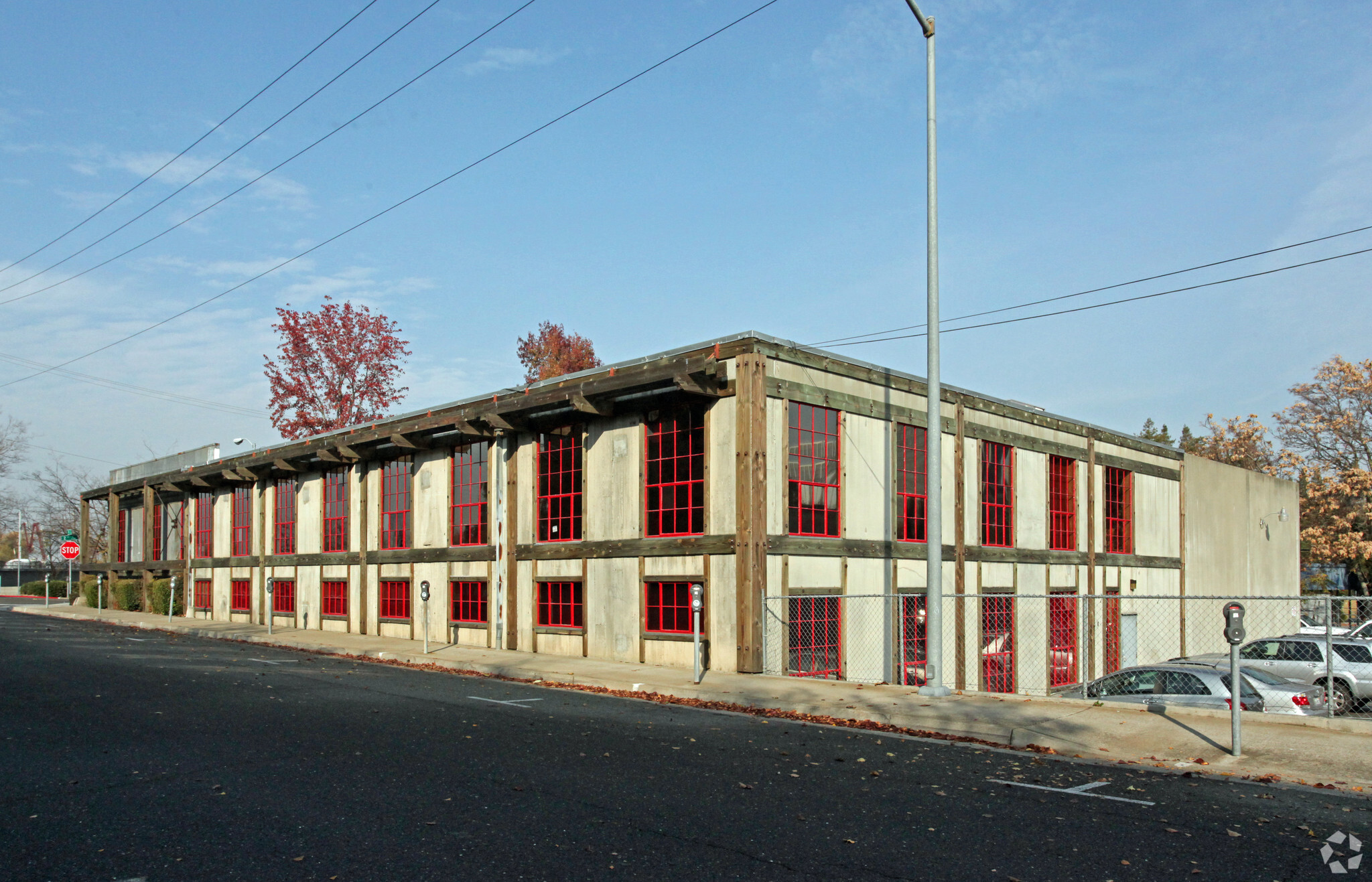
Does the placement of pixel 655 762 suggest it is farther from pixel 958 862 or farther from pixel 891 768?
pixel 958 862

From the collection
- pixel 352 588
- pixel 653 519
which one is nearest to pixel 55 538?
pixel 352 588

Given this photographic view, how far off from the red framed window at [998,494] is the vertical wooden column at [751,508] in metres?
8.89

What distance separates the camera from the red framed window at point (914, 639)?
21609 mm

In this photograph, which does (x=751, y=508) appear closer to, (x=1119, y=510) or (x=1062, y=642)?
(x=1062, y=642)

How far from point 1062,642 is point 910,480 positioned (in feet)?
27.5

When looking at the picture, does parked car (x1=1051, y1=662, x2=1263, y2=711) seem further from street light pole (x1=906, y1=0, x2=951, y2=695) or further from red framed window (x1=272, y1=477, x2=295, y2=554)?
red framed window (x1=272, y1=477, x2=295, y2=554)

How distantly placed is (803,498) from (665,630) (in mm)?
3727

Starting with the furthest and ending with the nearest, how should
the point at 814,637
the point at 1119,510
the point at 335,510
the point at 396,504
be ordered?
the point at 335,510 → the point at 1119,510 → the point at 396,504 → the point at 814,637

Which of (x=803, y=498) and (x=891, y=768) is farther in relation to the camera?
(x=803, y=498)

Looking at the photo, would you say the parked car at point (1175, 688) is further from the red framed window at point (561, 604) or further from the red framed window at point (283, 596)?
the red framed window at point (283, 596)

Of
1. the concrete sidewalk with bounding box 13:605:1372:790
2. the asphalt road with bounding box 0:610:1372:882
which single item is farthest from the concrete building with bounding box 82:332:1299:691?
the asphalt road with bounding box 0:610:1372:882

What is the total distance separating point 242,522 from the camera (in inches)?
1479

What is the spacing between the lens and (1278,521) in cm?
3959

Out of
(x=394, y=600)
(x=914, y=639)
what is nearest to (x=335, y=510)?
(x=394, y=600)
